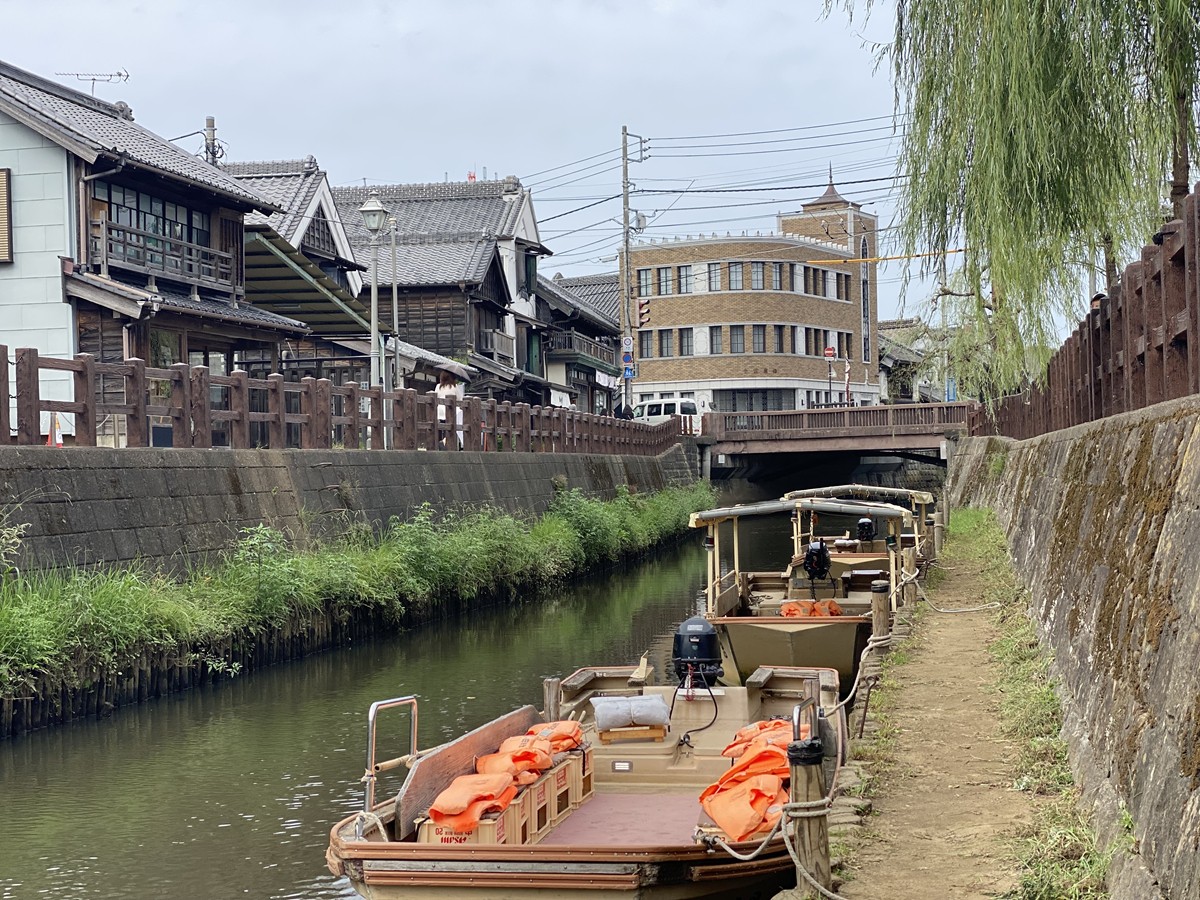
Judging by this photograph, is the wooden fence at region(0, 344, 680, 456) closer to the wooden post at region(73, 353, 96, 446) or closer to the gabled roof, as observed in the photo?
the wooden post at region(73, 353, 96, 446)

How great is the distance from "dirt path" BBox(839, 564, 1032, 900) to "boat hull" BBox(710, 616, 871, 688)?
9.11ft

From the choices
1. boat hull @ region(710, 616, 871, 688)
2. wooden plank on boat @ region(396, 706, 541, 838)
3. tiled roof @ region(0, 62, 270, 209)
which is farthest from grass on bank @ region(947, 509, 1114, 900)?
tiled roof @ region(0, 62, 270, 209)

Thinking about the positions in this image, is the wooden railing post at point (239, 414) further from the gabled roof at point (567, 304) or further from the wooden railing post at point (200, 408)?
the gabled roof at point (567, 304)

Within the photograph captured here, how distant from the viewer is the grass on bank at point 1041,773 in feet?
19.6

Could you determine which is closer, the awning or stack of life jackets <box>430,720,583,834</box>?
stack of life jackets <box>430,720,583,834</box>

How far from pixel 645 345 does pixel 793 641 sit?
56.3 m

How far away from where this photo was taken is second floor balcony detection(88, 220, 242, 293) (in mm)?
26734

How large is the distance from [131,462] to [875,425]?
38072mm

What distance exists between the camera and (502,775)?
8445 millimetres

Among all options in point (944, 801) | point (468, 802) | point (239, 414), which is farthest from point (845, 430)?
point (468, 802)

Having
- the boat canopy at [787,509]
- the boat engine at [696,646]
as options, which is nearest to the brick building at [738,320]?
the boat canopy at [787,509]

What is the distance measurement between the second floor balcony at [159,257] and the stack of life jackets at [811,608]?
16.7 metres

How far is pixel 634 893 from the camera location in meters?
7.26

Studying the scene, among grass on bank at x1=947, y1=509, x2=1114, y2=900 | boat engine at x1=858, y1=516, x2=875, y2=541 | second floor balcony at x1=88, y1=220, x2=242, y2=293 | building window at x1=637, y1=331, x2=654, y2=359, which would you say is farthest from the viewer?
building window at x1=637, y1=331, x2=654, y2=359
